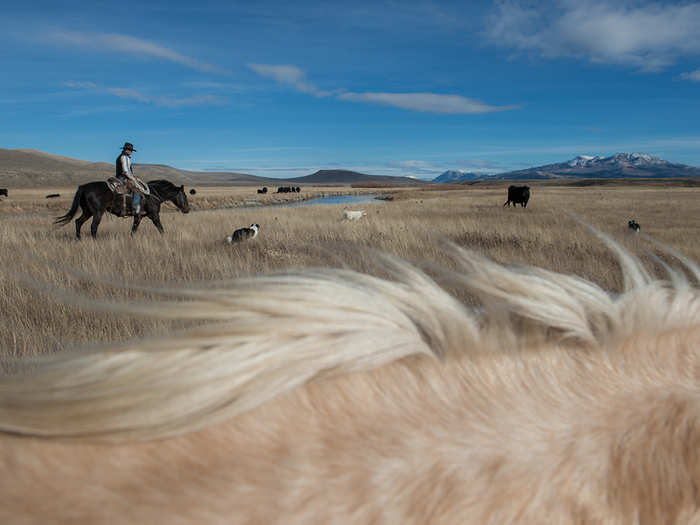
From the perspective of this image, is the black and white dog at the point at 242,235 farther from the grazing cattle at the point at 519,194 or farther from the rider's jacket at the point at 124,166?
the grazing cattle at the point at 519,194

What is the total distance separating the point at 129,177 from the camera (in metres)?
11.3

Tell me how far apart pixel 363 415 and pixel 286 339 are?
7.0 inches

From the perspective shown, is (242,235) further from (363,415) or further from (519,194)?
(519,194)

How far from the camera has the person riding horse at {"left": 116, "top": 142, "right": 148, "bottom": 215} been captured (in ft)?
36.1

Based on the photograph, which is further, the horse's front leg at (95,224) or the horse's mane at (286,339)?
the horse's front leg at (95,224)

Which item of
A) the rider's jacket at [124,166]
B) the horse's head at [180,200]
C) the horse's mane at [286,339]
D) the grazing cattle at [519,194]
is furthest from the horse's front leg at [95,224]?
the grazing cattle at [519,194]

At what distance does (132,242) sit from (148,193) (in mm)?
2994

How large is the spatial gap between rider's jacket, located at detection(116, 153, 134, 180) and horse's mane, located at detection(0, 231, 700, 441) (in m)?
11.9

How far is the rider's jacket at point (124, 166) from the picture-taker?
11000 millimetres

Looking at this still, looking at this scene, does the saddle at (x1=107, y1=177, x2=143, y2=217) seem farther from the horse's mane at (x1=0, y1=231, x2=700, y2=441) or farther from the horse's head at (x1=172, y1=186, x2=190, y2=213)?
the horse's mane at (x1=0, y1=231, x2=700, y2=441)

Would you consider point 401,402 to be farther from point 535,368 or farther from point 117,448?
point 117,448

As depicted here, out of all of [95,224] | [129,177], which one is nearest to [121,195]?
[129,177]

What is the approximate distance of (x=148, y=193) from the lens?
1177 cm

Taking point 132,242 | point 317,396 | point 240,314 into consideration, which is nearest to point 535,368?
point 317,396
